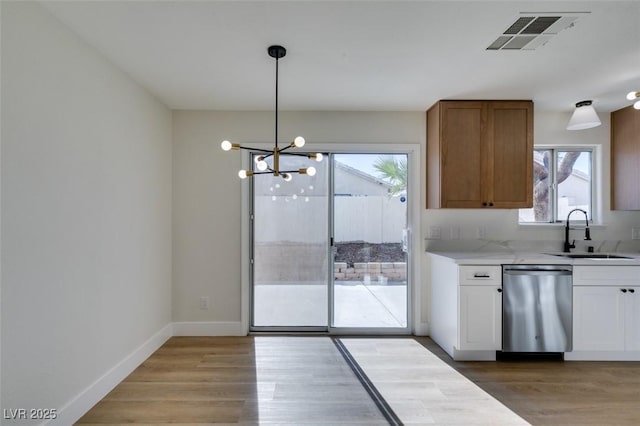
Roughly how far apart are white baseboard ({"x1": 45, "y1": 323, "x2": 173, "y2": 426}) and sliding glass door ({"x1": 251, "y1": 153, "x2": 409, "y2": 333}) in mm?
1091

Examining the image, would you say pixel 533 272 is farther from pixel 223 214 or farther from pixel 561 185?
pixel 223 214

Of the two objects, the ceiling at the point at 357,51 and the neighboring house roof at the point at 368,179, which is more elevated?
the ceiling at the point at 357,51

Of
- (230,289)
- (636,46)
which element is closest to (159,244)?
(230,289)

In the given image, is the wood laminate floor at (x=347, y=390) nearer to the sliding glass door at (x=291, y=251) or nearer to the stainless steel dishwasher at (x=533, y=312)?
the stainless steel dishwasher at (x=533, y=312)

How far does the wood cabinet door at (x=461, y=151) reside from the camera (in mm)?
3330

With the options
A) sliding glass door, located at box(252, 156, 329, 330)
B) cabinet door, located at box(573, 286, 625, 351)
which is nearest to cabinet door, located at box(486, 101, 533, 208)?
cabinet door, located at box(573, 286, 625, 351)

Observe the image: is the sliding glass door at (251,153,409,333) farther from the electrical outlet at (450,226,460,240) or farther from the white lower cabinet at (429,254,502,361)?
the white lower cabinet at (429,254,502,361)

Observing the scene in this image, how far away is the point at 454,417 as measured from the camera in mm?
2154

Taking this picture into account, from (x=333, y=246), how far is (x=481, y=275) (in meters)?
1.58

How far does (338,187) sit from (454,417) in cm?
245

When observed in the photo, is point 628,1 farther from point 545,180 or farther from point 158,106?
point 158,106

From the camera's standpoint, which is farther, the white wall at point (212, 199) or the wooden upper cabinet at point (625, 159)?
the white wall at point (212, 199)

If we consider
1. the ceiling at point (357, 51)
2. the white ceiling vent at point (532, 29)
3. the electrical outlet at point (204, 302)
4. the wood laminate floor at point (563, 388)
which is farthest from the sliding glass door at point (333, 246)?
the white ceiling vent at point (532, 29)

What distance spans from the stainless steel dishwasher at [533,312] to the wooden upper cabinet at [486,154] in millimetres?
806
